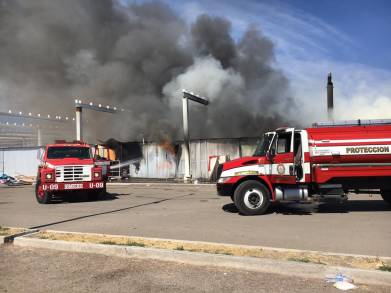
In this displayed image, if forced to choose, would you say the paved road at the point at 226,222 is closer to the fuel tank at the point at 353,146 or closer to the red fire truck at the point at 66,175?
the red fire truck at the point at 66,175

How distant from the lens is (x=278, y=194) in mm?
10102

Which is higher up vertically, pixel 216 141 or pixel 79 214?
pixel 216 141

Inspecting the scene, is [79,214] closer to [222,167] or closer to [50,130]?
[222,167]

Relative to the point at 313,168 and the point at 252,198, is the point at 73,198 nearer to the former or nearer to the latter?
the point at 252,198

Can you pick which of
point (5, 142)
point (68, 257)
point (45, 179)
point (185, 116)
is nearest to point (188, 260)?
point (68, 257)

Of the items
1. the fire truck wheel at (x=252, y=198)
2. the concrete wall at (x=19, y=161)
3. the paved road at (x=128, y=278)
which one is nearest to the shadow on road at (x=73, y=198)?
the fire truck wheel at (x=252, y=198)

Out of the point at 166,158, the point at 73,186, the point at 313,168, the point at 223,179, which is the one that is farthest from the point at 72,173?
the point at 166,158

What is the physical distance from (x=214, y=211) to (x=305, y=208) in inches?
93.6

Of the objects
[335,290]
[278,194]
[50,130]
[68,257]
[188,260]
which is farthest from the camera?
[50,130]

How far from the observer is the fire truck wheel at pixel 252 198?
10.0m

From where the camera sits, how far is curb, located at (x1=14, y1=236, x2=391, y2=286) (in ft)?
15.3

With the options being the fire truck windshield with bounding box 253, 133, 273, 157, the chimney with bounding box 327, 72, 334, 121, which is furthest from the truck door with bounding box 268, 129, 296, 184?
the chimney with bounding box 327, 72, 334, 121

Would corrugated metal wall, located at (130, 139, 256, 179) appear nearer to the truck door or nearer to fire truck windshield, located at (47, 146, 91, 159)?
fire truck windshield, located at (47, 146, 91, 159)

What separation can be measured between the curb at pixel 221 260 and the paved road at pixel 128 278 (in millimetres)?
104
